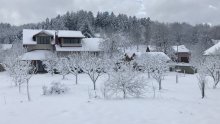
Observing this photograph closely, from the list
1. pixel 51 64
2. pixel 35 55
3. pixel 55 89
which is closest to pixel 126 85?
pixel 55 89

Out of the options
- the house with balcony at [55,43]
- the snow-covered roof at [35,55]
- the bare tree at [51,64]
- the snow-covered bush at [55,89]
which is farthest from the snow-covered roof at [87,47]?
the snow-covered bush at [55,89]

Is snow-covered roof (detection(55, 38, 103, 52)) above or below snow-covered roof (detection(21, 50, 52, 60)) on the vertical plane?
above

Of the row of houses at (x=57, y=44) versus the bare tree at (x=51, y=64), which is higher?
the row of houses at (x=57, y=44)

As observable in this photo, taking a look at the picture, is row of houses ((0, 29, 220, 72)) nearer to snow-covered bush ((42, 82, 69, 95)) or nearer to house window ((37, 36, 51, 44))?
house window ((37, 36, 51, 44))

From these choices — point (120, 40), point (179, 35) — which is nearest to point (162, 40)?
point (120, 40)

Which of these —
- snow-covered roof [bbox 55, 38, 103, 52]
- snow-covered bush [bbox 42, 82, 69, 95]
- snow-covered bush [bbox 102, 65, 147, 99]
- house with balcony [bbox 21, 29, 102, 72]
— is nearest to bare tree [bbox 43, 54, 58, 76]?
house with balcony [bbox 21, 29, 102, 72]

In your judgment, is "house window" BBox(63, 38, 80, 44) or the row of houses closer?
the row of houses

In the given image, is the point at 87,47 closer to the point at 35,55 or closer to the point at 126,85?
the point at 35,55

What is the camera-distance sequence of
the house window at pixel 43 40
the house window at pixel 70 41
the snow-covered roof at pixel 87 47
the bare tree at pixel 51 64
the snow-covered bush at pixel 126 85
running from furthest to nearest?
1. the house window at pixel 70 41
2. the house window at pixel 43 40
3. the snow-covered roof at pixel 87 47
4. the bare tree at pixel 51 64
5. the snow-covered bush at pixel 126 85

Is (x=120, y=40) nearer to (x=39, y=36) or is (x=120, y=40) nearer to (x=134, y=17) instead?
(x=39, y=36)

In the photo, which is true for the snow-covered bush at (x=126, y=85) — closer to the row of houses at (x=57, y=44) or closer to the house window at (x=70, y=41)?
the row of houses at (x=57, y=44)

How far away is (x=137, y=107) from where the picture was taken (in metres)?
10.4

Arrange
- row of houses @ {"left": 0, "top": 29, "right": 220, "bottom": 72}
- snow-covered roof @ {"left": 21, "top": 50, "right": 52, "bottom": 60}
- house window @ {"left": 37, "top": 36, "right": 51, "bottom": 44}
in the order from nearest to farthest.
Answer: snow-covered roof @ {"left": 21, "top": 50, "right": 52, "bottom": 60} < row of houses @ {"left": 0, "top": 29, "right": 220, "bottom": 72} < house window @ {"left": 37, "top": 36, "right": 51, "bottom": 44}

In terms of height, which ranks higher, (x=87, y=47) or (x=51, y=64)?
(x=87, y=47)
